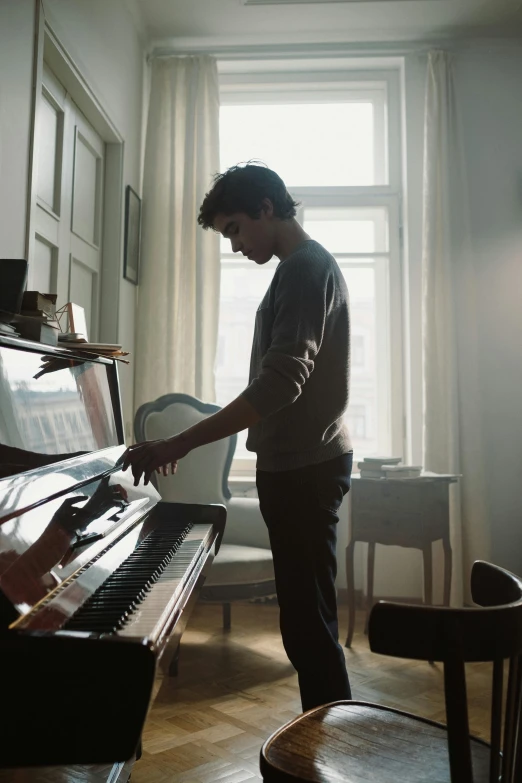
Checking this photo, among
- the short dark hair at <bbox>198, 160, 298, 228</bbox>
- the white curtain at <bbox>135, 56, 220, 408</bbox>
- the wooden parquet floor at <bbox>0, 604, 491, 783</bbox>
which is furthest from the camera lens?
the white curtain at <bbox>135, 56, 220, 408</bbox>

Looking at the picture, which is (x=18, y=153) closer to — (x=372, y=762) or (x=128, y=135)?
(x=128, y=135)

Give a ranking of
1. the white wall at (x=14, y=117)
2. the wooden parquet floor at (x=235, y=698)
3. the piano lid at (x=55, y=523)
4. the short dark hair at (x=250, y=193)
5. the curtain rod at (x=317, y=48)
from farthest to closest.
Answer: the curtain rod at (x=317, y=48)
the white wall at (x=14, y=117)
the wooden parquet floor at (x=235, y=698)
the short dark hair at (x=250, y=193)
the piano lid at (x=55, y=523)

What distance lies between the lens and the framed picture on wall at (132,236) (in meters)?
3.51

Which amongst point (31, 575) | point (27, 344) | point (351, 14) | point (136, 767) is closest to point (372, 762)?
point (31, 575)

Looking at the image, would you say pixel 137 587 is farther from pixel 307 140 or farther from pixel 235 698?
pixel 307 140

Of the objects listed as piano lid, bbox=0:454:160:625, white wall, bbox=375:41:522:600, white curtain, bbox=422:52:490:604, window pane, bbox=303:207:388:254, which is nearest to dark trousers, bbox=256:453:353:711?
piano lid, bbox=0:454:160:625

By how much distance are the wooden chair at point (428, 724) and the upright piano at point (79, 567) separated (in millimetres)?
258

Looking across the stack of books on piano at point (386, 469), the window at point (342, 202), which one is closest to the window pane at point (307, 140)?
the window at point (342, 202)

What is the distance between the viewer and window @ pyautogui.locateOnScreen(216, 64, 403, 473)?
157 inches

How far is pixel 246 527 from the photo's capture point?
3.08m

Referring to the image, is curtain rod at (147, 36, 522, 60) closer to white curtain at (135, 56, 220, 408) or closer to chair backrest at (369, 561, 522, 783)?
white curtain at (135, 56, 220, 408)

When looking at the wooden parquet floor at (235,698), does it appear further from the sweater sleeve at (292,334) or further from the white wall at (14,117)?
the white wall at (14,117)

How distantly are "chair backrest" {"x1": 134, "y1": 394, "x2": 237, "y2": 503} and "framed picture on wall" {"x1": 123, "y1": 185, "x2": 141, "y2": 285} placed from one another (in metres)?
0.81

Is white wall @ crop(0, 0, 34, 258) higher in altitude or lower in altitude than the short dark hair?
higher
